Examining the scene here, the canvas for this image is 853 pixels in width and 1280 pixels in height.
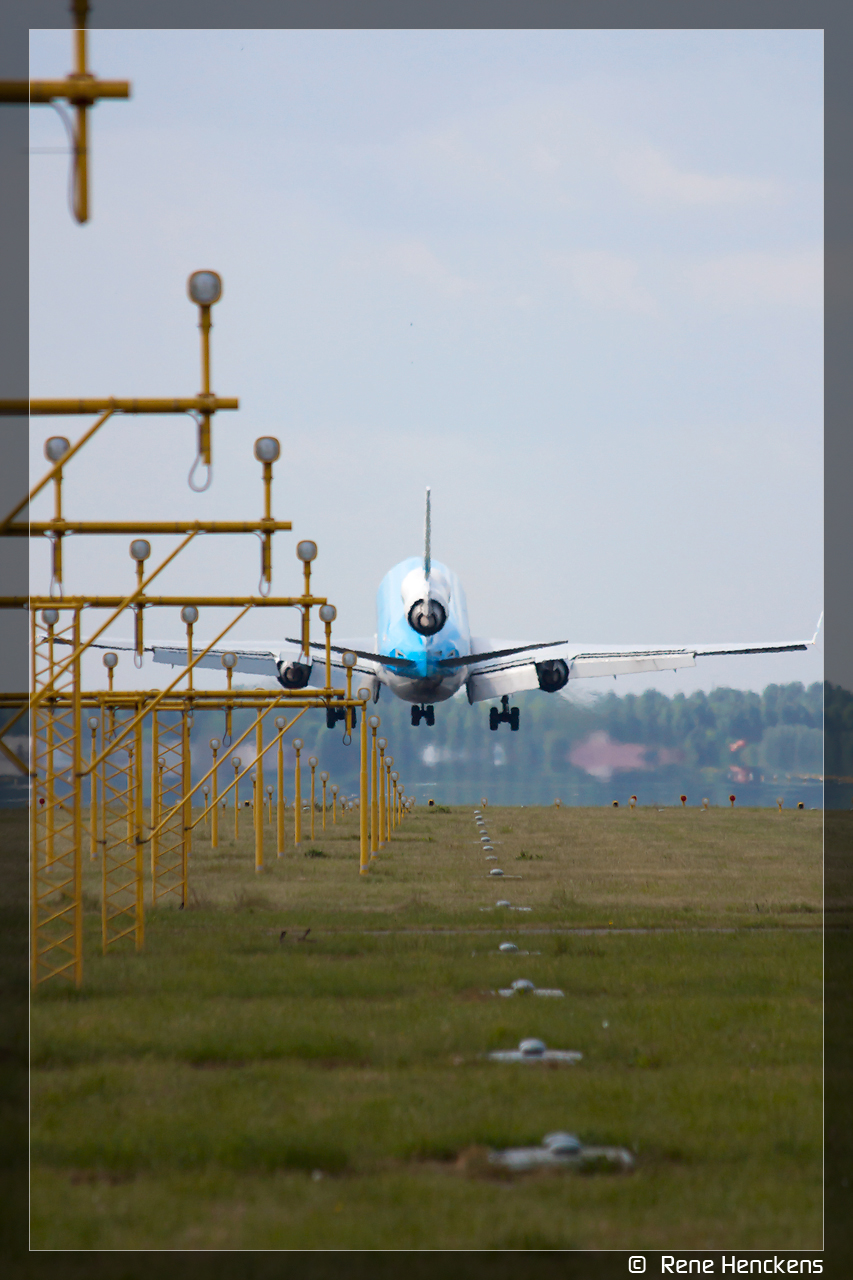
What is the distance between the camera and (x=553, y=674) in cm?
6209

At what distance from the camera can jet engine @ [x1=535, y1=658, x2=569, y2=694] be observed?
6191 cm

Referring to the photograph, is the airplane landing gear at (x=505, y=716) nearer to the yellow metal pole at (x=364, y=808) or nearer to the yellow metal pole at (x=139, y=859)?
the yellow metal pole at (x=364, y=808)

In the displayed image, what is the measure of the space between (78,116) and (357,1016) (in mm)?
10088

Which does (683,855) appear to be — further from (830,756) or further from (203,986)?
(830,756)

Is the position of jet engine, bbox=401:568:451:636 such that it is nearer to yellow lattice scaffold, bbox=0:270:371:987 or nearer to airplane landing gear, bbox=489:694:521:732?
airplane landing gear, bbox=489:694:521:732

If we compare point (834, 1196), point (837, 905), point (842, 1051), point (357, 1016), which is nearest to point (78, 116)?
point (834, 1196)

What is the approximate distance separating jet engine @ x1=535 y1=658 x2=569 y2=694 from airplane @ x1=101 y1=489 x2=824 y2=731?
4 centimetres

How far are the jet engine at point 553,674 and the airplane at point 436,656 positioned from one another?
0.04m

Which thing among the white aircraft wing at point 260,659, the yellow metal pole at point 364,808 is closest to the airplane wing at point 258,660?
the white aircraft wing at point 260,659

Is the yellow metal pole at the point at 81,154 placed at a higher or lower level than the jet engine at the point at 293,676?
higher

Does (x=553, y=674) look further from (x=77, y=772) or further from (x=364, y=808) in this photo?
(x=77, y=772)

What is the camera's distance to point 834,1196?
1027cm

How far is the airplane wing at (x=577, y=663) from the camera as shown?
204 ft

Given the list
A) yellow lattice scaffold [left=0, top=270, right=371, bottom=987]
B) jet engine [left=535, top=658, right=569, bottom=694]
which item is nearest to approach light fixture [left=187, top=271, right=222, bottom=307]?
yellow lattice scaffold [left=0, top=270, right=371, bottom=987]
